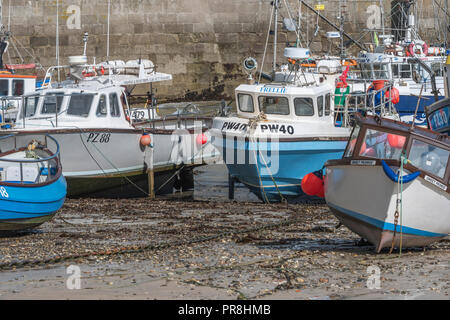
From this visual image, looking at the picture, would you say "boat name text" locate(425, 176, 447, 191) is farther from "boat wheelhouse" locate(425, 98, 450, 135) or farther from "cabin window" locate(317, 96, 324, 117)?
"cabin window" locate(317, 96, 324, 117)

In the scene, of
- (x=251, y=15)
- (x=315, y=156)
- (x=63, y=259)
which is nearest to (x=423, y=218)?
(x=63, y=259)

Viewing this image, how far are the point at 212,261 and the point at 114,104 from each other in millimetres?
7933

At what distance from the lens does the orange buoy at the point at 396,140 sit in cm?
890

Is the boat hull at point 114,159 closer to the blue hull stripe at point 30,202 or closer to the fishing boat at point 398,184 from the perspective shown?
the blue hull stripe at point 30,202

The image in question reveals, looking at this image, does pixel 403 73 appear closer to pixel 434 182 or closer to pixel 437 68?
pixel 437 68

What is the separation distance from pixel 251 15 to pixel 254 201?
17029 millimetres

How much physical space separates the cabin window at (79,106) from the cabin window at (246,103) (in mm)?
2986

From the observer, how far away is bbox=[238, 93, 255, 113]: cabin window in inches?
611

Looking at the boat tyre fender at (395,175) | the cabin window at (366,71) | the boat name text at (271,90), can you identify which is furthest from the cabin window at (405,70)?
the boat tyre fender at (395,175)

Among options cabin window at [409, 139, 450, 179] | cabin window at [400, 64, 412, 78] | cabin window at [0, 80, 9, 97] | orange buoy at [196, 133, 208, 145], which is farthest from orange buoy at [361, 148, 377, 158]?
cabin window at [400, 64, 412, 78]

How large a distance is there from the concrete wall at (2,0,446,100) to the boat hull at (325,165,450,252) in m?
22.9

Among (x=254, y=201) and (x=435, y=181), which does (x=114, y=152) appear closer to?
(x=254, y=201)

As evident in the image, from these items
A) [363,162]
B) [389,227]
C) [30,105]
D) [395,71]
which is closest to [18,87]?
[30,105]
